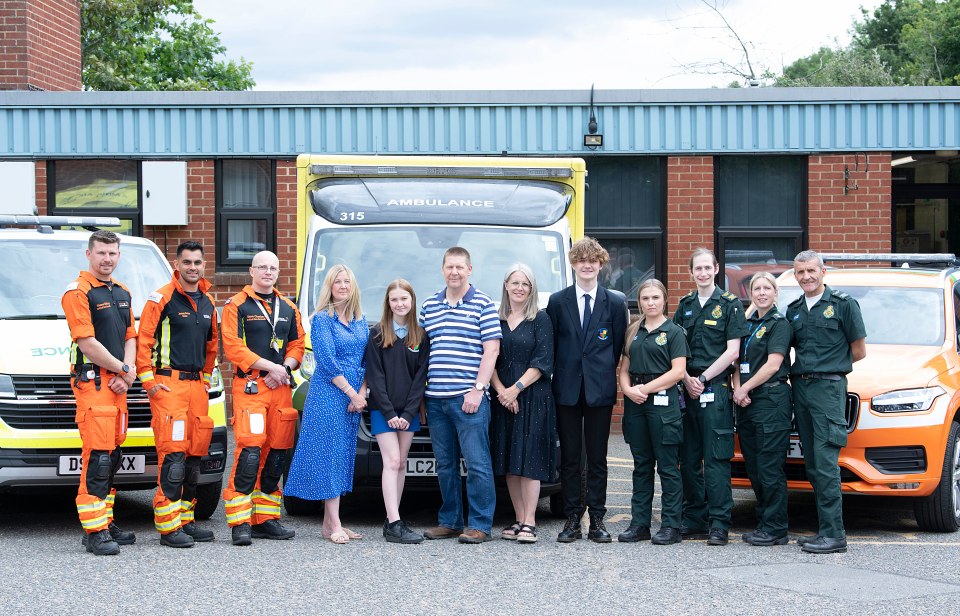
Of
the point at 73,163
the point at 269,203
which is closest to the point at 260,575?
the point at 269,203

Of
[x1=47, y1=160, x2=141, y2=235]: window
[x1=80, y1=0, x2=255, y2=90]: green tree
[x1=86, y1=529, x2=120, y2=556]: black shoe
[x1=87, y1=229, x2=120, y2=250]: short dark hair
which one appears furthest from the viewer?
[x1=80, y1=0, x2=255, y2=90]: green tree

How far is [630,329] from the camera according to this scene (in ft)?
26.5

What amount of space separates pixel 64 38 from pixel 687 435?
12.2 m

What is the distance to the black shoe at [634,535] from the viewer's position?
803 centimetres

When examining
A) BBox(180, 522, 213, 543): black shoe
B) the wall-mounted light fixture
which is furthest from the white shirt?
the wall-mounted light fixture

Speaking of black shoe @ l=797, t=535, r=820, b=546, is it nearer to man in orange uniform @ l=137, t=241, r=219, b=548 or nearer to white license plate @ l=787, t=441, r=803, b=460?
white license plate @ l=787, t=441, r=803, b=460

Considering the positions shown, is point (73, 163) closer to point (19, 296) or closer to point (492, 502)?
point (19, 296)

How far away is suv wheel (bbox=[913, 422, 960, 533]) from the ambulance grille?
562cm

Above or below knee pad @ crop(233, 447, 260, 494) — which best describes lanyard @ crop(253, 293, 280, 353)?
above

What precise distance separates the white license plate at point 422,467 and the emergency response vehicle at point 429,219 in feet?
3.40

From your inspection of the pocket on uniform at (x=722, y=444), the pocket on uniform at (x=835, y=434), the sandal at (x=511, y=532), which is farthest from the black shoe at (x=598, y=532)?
the pocket on uniform at (x=835, y=434)

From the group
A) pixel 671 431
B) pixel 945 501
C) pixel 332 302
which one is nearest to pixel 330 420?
pixel 332 302

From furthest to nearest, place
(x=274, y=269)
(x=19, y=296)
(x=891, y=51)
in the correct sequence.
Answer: (x=891, y=51) < (x=19, y=296) < (x=274, y=269)

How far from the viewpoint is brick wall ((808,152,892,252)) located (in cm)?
1455
